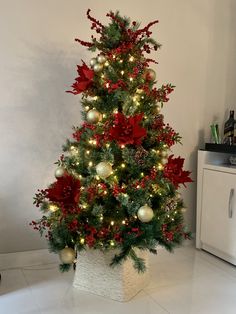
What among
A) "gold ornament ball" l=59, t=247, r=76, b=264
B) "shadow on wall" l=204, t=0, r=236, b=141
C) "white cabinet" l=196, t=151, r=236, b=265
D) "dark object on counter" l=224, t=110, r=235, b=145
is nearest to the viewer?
"gold ornament ball" l=59, t=247, r=76, b=264

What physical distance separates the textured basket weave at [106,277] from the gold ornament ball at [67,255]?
5.0 inches

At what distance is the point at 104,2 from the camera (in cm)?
240

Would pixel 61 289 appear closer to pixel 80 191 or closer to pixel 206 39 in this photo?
pixel 80 191

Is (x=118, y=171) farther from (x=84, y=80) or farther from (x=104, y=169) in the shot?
(x=84, y=80)

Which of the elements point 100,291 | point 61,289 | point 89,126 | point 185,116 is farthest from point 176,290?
point 185,116

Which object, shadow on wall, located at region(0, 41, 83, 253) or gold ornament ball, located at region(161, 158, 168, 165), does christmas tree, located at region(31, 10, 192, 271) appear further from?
shadow on wall, located at region(0, 41, 83, 253)

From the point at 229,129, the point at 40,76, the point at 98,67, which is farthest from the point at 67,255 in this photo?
the point at 229,129

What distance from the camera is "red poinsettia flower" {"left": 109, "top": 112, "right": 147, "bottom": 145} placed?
1.75 m

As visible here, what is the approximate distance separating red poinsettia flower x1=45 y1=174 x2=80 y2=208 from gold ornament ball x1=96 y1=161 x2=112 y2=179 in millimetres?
120

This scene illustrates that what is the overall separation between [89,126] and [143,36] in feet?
1.93

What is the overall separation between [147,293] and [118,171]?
680 millimetres

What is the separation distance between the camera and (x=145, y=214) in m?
1.73

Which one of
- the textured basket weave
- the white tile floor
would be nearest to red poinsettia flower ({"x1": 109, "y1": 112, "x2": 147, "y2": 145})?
the textured basket weave

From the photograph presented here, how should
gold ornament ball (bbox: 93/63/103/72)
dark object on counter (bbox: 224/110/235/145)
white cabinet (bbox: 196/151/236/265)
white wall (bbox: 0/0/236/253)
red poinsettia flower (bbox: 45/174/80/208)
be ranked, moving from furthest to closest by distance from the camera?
dark object on counter (bbox: 224/110/235/145), white cabinet (bbox: 196/151/236/265), white wall (bbox: 0/0/236/253), gold ornament ball (bbox: 93/63/103/72), red poinsettia flower (bbox: 45/174/80/208)
